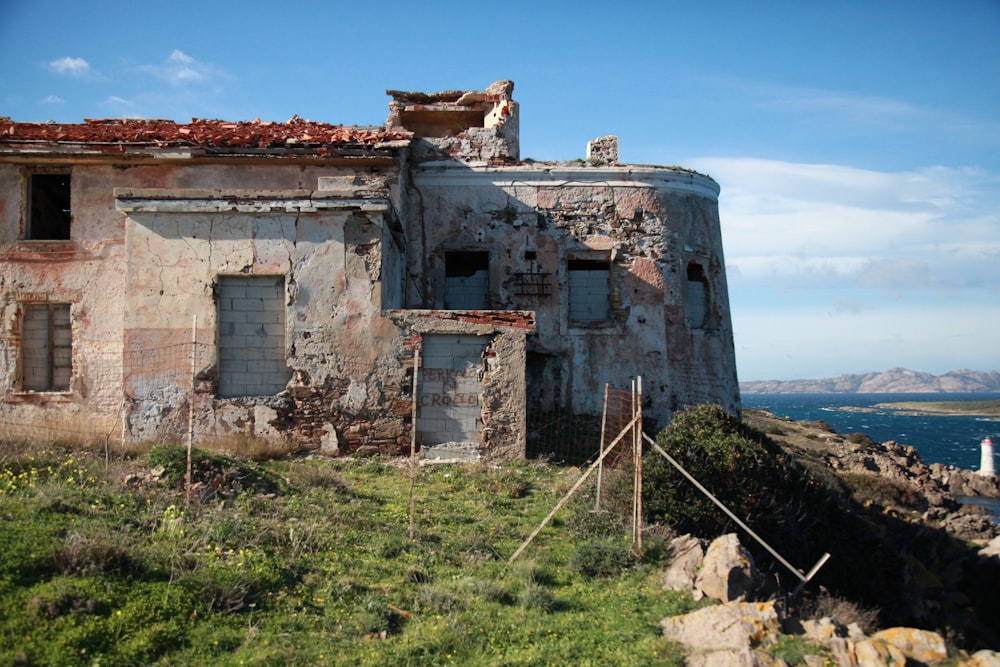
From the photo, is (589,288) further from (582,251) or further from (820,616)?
(820,616)

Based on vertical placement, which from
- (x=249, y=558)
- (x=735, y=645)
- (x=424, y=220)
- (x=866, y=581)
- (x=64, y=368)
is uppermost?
(x=424, y=220)

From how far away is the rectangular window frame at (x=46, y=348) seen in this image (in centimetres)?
1537

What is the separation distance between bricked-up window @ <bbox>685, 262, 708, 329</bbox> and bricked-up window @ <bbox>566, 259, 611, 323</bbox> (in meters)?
2.18

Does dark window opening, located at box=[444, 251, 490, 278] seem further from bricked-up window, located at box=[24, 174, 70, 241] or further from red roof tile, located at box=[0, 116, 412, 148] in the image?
bricked-up window, located at box=[24, 174, 70, 241]

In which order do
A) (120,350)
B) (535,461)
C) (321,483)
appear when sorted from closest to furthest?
(321,483) → (535,461) → (120,350)

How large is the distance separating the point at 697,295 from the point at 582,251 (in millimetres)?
3233

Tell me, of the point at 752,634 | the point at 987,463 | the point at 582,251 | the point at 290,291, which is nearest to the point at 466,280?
the point at 582,251

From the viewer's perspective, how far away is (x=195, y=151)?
52.9ft

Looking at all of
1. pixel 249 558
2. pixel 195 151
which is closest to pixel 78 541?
pixel 249 558

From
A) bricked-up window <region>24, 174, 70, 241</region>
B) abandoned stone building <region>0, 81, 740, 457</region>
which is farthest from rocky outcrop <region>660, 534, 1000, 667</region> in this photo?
bricked-up window <region>24, 174, 70, 241</region>

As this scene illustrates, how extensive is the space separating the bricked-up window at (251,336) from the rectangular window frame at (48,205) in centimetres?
482

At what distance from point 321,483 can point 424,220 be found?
27.8ft

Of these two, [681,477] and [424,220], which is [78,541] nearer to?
[681,477]

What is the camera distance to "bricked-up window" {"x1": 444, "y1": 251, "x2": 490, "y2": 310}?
1855 centimetres
